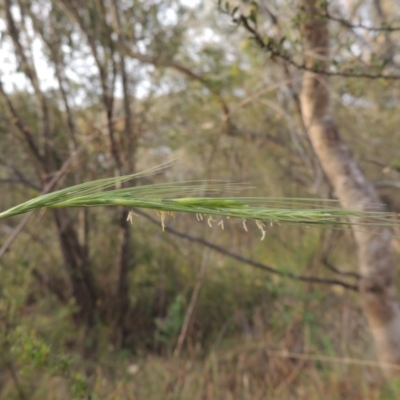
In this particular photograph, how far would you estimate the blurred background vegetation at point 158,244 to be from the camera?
2.68 m

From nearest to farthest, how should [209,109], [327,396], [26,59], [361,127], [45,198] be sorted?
[45,198]
[327,396]
[26,59]
[209,109]
[361,127]

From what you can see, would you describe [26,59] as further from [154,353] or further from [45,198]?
[45,198]

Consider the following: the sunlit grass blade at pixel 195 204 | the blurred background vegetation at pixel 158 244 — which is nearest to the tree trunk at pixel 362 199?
the blurred background vegetation at pixel 158 244

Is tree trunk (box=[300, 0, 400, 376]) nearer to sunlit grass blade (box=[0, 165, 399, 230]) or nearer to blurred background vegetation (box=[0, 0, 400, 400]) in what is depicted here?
blurred background vegetation (box=[0, 0, 400, 400])

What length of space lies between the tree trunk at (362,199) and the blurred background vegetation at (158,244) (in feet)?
0.24

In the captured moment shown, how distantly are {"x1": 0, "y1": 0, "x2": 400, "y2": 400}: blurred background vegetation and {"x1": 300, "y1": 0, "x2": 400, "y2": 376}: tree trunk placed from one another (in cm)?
7

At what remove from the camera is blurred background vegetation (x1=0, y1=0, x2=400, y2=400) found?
2.68 m

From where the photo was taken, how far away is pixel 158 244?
4004 mm

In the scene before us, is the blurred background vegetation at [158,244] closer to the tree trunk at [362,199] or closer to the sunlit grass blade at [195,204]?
the tree trunk at [362,199]

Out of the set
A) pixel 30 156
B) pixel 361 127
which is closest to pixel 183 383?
pixel 30 156

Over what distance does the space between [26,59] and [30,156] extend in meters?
0.59

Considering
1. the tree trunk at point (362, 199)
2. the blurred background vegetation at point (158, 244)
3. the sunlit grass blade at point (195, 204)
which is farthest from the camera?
the blurred background vegetation at point (158, 244)

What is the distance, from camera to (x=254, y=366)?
3139 mm

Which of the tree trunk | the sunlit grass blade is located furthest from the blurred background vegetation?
the sunlit grass blade
